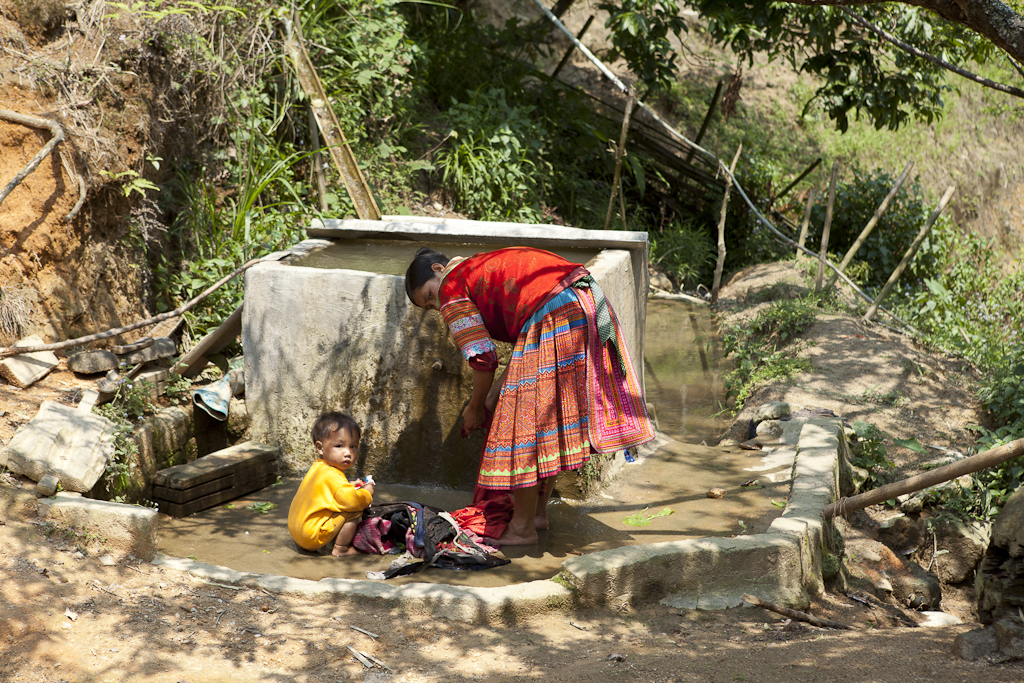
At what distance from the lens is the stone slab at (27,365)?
4.14 meters

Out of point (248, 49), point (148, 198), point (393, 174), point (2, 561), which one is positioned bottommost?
point (2, 561)

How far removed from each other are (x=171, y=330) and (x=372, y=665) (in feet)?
10.7

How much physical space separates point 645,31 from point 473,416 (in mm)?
5983

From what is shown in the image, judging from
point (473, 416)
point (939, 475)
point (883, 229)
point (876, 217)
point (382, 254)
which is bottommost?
point (939, 475)

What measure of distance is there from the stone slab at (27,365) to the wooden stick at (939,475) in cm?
390

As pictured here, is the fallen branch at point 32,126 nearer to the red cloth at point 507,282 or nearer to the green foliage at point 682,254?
the red cloth at point 507,282

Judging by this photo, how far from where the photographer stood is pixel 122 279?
204 inches

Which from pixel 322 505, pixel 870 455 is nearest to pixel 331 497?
pixel 322 505

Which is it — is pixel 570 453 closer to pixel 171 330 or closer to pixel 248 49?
pixel 171 330

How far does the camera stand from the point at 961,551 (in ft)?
14.7

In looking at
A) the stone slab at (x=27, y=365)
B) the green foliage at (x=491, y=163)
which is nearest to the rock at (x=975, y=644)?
the stone slab at (x=27, y=365)

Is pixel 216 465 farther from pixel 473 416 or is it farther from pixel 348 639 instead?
pixel 348 639

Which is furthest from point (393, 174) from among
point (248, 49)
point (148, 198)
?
point (148, 198)

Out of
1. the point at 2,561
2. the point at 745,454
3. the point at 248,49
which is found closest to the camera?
the point at 2,561
